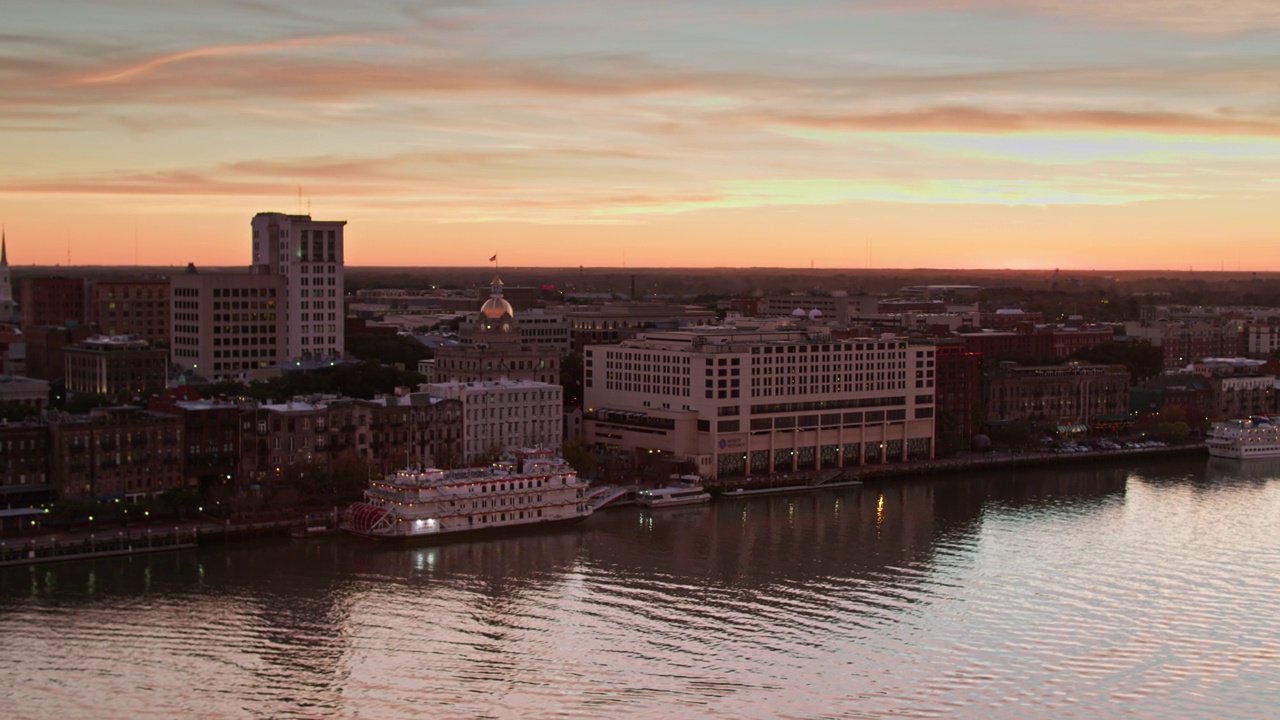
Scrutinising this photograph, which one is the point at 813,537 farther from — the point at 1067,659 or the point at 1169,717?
the point at 1169,717

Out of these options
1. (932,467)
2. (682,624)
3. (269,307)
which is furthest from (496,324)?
(682,624)

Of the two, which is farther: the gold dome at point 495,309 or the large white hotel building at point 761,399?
the gold dome at point 495,309

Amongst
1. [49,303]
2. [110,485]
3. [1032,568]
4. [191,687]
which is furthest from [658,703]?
[49,303]

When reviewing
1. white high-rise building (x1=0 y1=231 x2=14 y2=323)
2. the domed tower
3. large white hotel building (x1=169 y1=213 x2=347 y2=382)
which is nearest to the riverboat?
the domed tower

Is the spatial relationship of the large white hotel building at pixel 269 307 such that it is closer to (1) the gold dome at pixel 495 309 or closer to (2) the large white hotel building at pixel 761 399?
(1) the gold dome at pixel 495 309

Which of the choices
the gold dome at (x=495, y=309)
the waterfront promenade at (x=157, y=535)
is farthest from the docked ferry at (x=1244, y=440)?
the gold dome at (x=495, y=309)

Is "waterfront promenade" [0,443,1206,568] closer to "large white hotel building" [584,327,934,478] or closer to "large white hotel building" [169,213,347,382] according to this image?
"large white hotel building" [584,327,934,478]
